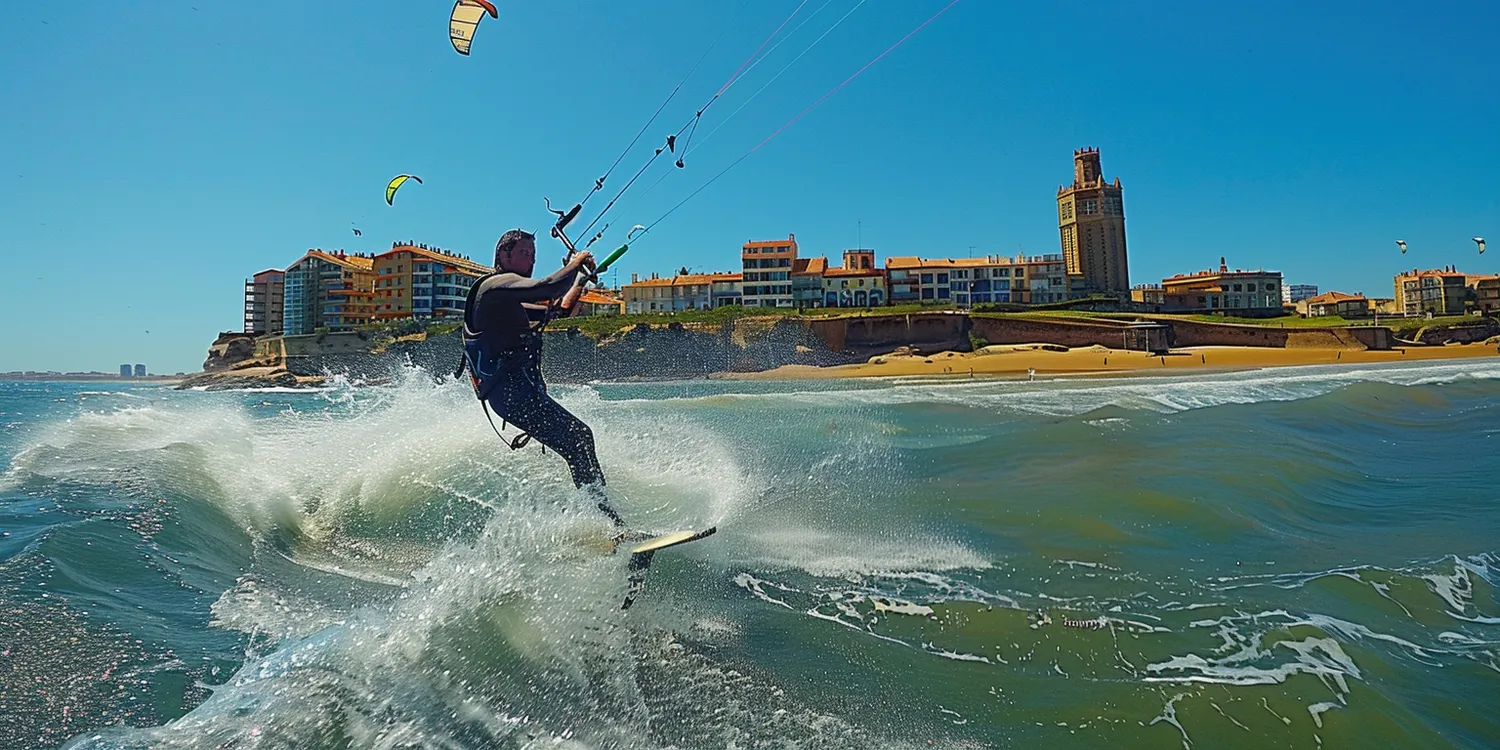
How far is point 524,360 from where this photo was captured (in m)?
5.20

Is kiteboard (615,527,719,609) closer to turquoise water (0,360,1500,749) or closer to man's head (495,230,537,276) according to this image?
turquoise water (0,360,1500,749)

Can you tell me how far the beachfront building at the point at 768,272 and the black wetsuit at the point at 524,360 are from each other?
78700mm

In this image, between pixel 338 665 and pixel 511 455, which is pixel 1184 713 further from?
pixel 511 455

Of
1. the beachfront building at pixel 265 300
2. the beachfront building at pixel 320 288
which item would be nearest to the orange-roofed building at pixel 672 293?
the beachfront building at pixel 320 288

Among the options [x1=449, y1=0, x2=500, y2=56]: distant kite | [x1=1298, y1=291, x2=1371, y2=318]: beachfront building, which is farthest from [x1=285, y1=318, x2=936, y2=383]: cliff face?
[x1=1298, y1=291, x2=1371, y2=318]: beachfront building

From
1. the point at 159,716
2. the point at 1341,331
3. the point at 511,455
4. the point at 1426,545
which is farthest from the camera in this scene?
the point at 1341,331

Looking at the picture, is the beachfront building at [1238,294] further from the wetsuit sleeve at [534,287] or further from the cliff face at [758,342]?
the wetsuit sleeve at [534,287]

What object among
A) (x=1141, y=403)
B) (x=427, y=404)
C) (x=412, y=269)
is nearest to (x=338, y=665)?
(x=427, y=404)

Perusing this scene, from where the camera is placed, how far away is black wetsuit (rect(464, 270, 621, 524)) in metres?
4.92

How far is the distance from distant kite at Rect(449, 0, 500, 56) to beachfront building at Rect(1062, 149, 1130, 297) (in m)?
81.4

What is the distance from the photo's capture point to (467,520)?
633cm

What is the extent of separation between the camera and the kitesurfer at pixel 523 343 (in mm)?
4953

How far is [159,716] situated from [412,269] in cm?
9083

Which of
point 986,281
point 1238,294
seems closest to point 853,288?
point 986,281
